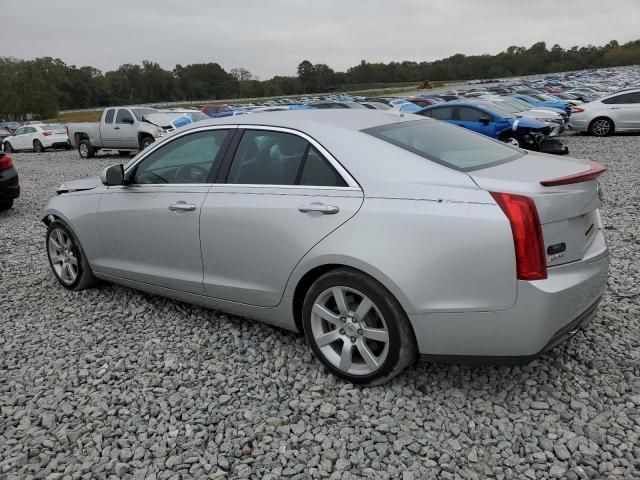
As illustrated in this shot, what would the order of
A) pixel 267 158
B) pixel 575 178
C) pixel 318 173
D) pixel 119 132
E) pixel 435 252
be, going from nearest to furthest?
pixel 435 252
pixel 575 178
pixel 318 173
pixel 267 158
pixel 119 132

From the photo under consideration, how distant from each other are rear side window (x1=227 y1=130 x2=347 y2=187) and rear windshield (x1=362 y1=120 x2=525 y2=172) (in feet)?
1.22

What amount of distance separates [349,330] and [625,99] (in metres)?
17.6

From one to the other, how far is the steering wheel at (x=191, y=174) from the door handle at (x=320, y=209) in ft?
3.21

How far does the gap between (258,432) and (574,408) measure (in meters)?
1.67

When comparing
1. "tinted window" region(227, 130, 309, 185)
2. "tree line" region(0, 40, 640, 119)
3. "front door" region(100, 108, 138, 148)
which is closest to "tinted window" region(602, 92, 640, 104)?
"front door" region(100, 108, 138, 148)

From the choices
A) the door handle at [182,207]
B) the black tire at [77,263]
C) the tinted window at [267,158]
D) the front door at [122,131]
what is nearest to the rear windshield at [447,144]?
the tinted window at [267,158]

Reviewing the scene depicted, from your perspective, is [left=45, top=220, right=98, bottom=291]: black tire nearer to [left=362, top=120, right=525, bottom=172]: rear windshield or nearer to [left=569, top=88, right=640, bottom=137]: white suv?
[left=362, top=120, right=525, bottom=172]: rear windshield

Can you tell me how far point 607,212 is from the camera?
707 cm

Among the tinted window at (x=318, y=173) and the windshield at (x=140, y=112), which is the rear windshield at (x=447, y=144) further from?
the windshield at (x=140, y=112)

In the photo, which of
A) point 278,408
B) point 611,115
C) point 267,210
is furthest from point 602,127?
point 278,408

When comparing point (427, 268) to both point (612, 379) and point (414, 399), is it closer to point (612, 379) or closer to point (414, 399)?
point (414, 399)

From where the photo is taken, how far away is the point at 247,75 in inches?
4961

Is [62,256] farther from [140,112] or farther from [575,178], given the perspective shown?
[140,112]

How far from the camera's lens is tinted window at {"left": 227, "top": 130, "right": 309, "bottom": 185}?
3.27m
